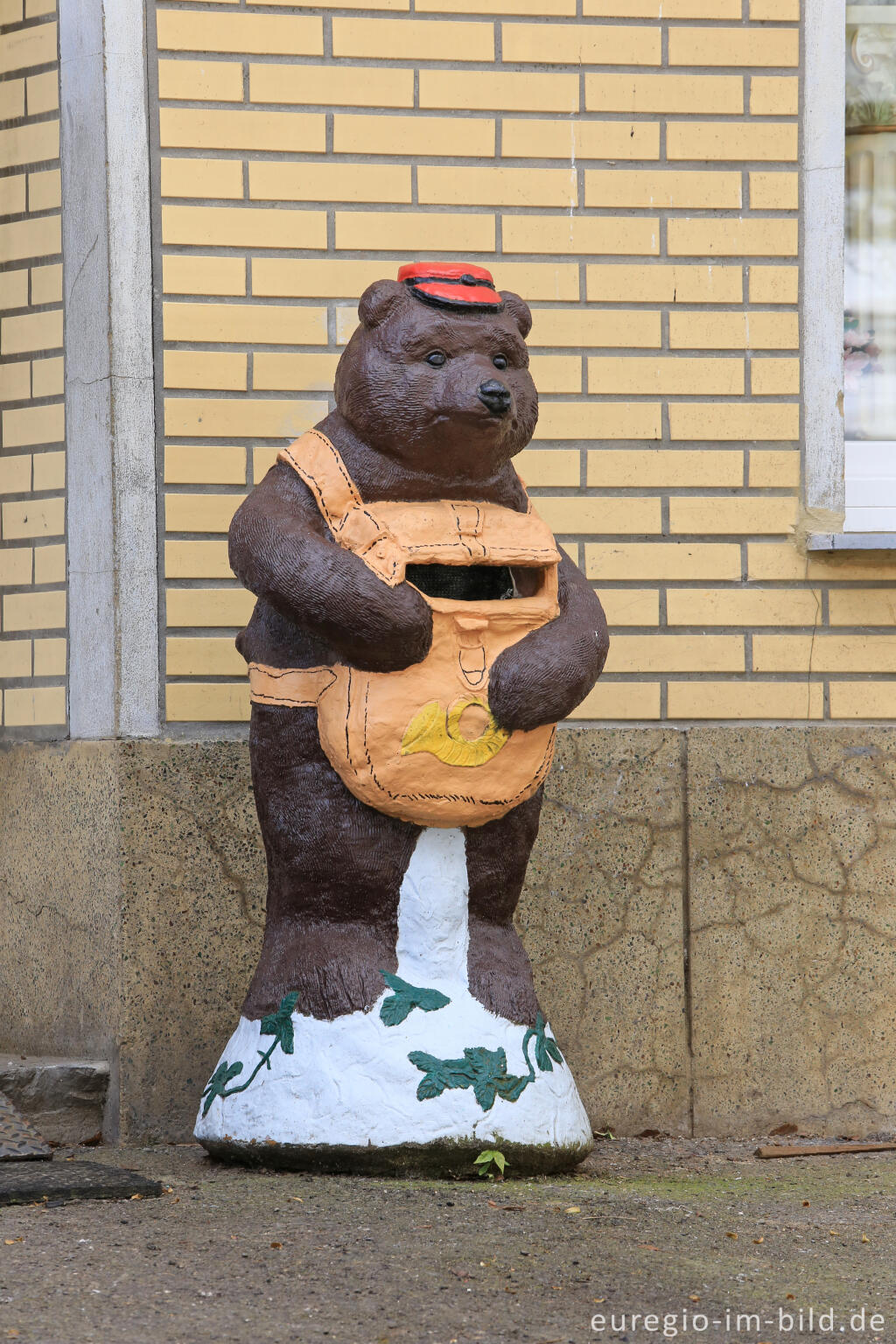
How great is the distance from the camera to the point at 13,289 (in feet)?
15.3

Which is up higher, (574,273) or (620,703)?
(574,273)

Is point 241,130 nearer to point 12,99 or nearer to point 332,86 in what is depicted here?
point 332,86

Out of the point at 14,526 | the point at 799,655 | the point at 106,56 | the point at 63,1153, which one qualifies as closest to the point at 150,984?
the point at 63,1153

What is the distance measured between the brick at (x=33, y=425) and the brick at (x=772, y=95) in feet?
7.13

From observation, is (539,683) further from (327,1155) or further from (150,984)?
(150,984)

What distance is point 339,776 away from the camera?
11.9ft

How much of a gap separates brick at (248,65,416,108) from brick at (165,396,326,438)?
845 mm

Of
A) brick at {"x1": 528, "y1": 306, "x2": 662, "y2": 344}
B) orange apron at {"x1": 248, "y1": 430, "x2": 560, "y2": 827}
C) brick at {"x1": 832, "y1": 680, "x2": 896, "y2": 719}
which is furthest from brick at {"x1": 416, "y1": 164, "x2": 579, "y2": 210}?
brick at {"x1": 832, "y1": 680, "x2": 896, "y2": 719}

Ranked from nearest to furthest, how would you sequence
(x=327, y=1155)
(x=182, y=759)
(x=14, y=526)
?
(x=327, y=1155) → (x=182, y=759) → (x=14, y=526)

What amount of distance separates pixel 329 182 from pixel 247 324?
0.47 metres

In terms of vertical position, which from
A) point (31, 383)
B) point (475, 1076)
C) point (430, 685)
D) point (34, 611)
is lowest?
point (475, 1076)

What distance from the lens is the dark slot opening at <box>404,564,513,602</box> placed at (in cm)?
367

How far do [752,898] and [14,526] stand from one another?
7.68 feet

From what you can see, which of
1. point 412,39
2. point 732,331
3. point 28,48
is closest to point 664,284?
point 732,331
